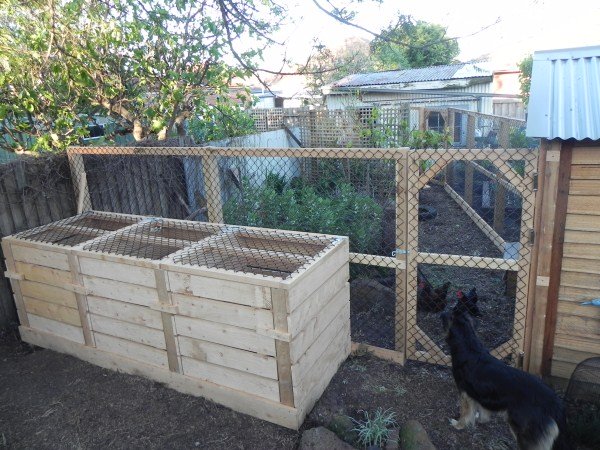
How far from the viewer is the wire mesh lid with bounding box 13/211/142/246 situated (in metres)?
4.03

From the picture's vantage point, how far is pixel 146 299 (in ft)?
11.0

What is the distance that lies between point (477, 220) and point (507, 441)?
524 cm

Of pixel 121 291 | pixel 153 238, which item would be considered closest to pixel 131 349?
pixel 121 291

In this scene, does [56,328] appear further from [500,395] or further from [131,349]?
[500,395]

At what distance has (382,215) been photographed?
6.04 metres

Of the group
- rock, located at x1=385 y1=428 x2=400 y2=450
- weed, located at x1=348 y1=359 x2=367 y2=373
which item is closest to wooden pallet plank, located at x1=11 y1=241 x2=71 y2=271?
weed, located at x1=348 y1=359 x2=367 y2=373

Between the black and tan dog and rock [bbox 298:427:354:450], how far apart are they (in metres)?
0.85

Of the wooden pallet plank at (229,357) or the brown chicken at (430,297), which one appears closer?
the wooden pallet plank at (229,357)

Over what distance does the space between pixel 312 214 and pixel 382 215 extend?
1.23m

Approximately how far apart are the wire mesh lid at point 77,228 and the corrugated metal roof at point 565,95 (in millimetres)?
3606

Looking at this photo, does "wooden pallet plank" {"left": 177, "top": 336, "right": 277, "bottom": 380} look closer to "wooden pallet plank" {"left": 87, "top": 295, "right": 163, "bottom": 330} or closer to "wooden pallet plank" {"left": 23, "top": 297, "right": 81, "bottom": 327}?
"wooden pallet plank" {"left": 87, "top": 295, "right": 163, "bottom": 330}

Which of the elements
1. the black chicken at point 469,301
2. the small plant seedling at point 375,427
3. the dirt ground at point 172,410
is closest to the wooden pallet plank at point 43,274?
the dirt ground at point 172,410

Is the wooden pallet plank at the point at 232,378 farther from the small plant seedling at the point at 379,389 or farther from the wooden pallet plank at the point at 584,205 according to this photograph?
the wooden pallet plank at the point at 584,205

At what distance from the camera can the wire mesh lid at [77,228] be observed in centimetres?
403
